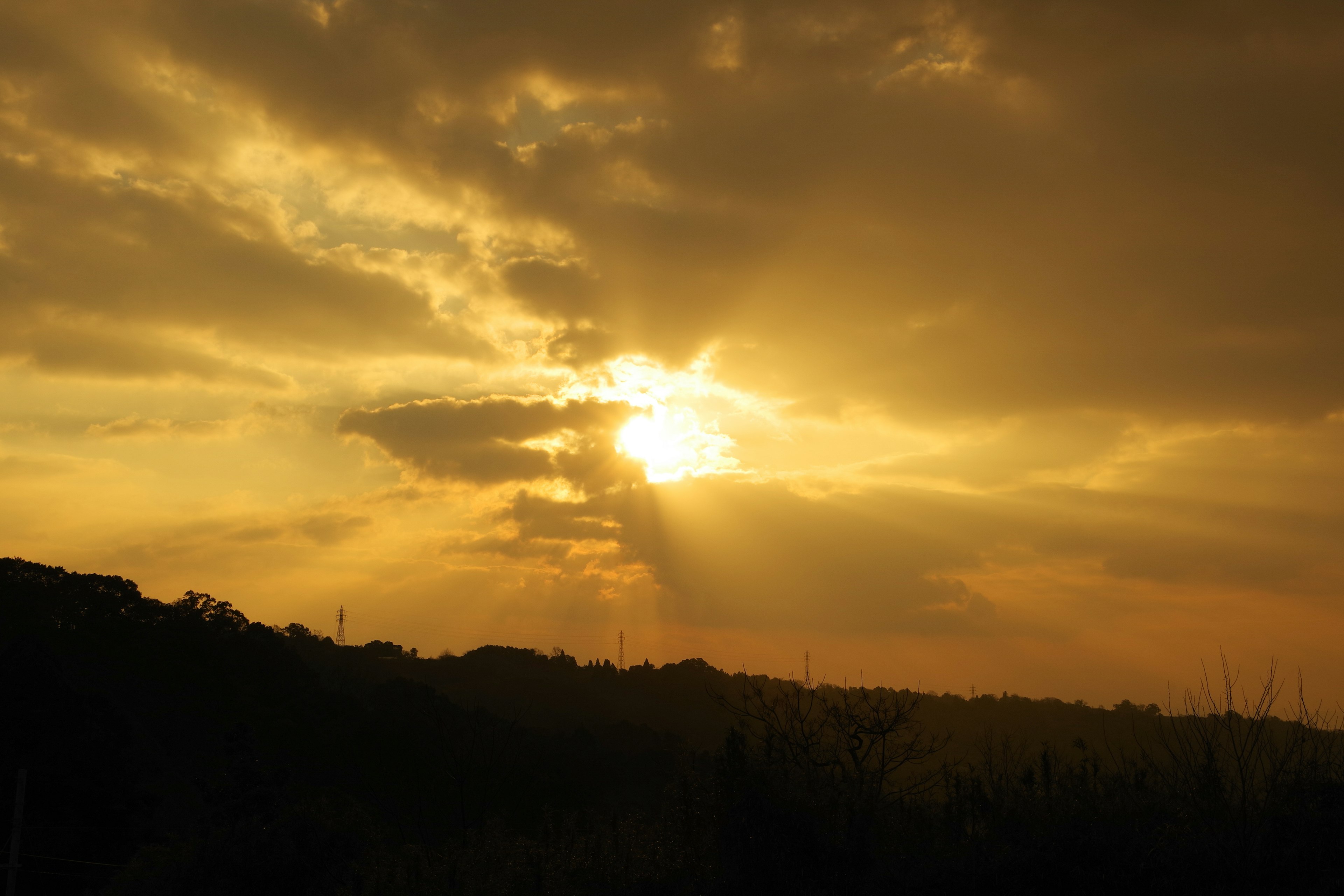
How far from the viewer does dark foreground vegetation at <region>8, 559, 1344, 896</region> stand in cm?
3222

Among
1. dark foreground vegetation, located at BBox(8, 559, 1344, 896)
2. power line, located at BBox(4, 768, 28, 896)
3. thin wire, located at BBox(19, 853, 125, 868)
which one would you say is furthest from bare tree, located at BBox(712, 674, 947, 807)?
thin wire, located at BBox(19, 853, 125, 868)

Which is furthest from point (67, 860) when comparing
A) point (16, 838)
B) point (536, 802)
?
point (536, 802)

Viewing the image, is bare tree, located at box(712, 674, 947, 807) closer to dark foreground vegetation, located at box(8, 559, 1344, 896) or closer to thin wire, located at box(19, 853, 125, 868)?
dark foreground vegetation, located at box(8, 559, 1344, 896)

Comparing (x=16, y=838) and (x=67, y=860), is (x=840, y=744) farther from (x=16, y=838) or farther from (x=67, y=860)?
(x=67, y=860)

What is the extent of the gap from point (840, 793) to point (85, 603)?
88.5 m

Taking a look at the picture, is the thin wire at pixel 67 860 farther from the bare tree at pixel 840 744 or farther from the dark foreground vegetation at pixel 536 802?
the bare tree at pixel 840 744

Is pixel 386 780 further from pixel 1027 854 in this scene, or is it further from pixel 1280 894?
pixel 1280 894

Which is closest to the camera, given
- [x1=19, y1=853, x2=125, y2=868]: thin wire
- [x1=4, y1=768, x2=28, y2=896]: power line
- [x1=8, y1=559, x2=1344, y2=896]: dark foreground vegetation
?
[x1=8, y1=559, x2=1344, y2=896]: dark foreground vegetation

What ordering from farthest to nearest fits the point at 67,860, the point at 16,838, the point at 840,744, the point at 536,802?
the point at 536,802, the point at 840,744, the point at 67,860, the point at 16,838

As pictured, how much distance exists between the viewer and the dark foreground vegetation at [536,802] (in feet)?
106

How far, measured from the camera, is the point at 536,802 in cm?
9012

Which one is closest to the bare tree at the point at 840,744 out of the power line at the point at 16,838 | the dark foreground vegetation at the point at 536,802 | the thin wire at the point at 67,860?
the dark foreground vegetation at the point at 536,802

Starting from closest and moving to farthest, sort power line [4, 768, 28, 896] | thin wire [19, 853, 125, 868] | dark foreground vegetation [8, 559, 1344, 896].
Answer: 1. dark foreground vegetation [8, 559, 1344, 896]
2. power line [4, 768, 28, 896]
3. thin wire [19, 853, 125, 868]

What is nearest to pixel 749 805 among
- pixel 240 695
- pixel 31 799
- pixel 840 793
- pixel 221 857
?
pixel 840 793
